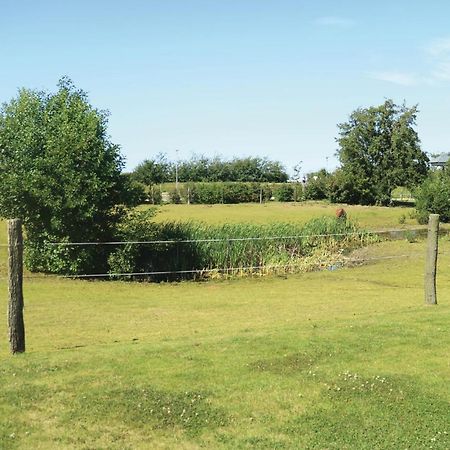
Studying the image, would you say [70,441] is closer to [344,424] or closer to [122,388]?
[122,388]

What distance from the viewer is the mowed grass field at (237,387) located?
5.26 metres

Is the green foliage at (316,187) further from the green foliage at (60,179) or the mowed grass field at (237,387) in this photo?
the mowed grass field at (237,387)

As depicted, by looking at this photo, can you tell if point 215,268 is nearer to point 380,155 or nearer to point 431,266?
point 431,266

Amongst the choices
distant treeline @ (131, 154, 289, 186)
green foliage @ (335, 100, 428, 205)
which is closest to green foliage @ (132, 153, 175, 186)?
distant treeline @ (131, 154, 289, 186)

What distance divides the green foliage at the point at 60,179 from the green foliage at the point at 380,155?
141ft

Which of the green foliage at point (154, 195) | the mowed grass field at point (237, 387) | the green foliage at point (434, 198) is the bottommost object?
the mowed grass field at point (237, 387)

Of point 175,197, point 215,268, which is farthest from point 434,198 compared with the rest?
point 175,197

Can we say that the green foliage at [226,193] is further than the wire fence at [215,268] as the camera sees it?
Yes

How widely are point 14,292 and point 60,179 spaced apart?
13.9m

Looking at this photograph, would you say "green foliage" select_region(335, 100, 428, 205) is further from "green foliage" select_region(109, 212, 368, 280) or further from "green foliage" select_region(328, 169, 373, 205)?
"green foliage" select_region(109, 212, 368, 280)

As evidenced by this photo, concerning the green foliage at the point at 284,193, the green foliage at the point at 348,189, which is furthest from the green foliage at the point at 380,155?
the green foliage at the point at 284,193

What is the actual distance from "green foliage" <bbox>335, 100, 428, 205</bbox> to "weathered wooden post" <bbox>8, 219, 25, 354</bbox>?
185 feet

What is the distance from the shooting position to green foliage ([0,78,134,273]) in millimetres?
21000

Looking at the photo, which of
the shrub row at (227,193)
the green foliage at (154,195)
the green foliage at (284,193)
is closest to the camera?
the green foliage at (154,195)
